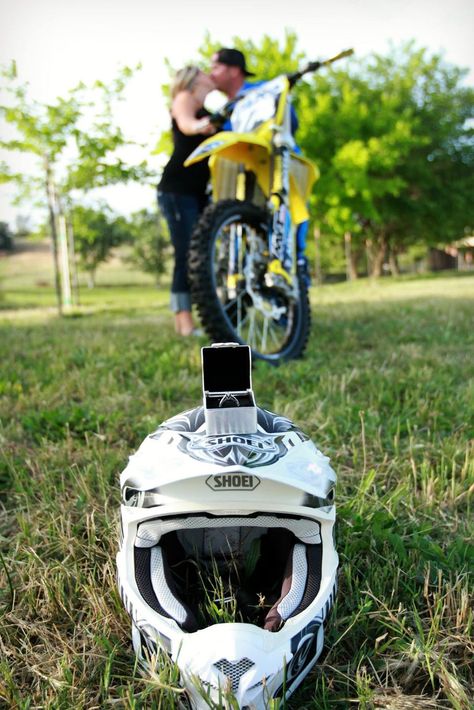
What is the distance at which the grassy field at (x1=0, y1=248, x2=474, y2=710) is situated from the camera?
114 centimetres

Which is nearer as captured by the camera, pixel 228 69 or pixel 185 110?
pixel 185 110

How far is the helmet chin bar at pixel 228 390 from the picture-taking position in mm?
1120

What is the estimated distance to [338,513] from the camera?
1657mm

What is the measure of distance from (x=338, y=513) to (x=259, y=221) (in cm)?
253

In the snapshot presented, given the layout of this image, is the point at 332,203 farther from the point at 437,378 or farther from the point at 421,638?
the point at 421,638

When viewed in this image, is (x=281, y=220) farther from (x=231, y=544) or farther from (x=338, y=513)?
(x=231, y=544)

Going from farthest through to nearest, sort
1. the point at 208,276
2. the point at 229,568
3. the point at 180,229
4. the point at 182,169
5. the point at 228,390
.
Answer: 1. the point at 180,229
2. the point at 182,169
3. the point at 208,276
4. the point at 229,568
5. the point at 228,390

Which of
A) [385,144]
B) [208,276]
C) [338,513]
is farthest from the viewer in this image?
[385,144]

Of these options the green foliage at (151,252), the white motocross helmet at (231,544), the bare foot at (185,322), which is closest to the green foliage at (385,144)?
the green foliage at (151,252)

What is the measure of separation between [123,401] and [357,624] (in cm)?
174

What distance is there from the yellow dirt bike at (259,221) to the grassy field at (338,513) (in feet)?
1.34

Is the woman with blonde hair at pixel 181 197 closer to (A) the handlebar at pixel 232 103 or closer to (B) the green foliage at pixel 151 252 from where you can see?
(A) the handlebar at pixel 232 103

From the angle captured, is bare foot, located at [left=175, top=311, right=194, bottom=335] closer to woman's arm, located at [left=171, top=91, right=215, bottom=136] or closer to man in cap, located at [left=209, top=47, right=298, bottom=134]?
woman's arm, located at [left=171, top=91, right=215, bottom=136]

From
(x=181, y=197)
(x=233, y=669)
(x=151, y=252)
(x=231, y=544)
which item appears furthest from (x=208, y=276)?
(x=151, y=252)
